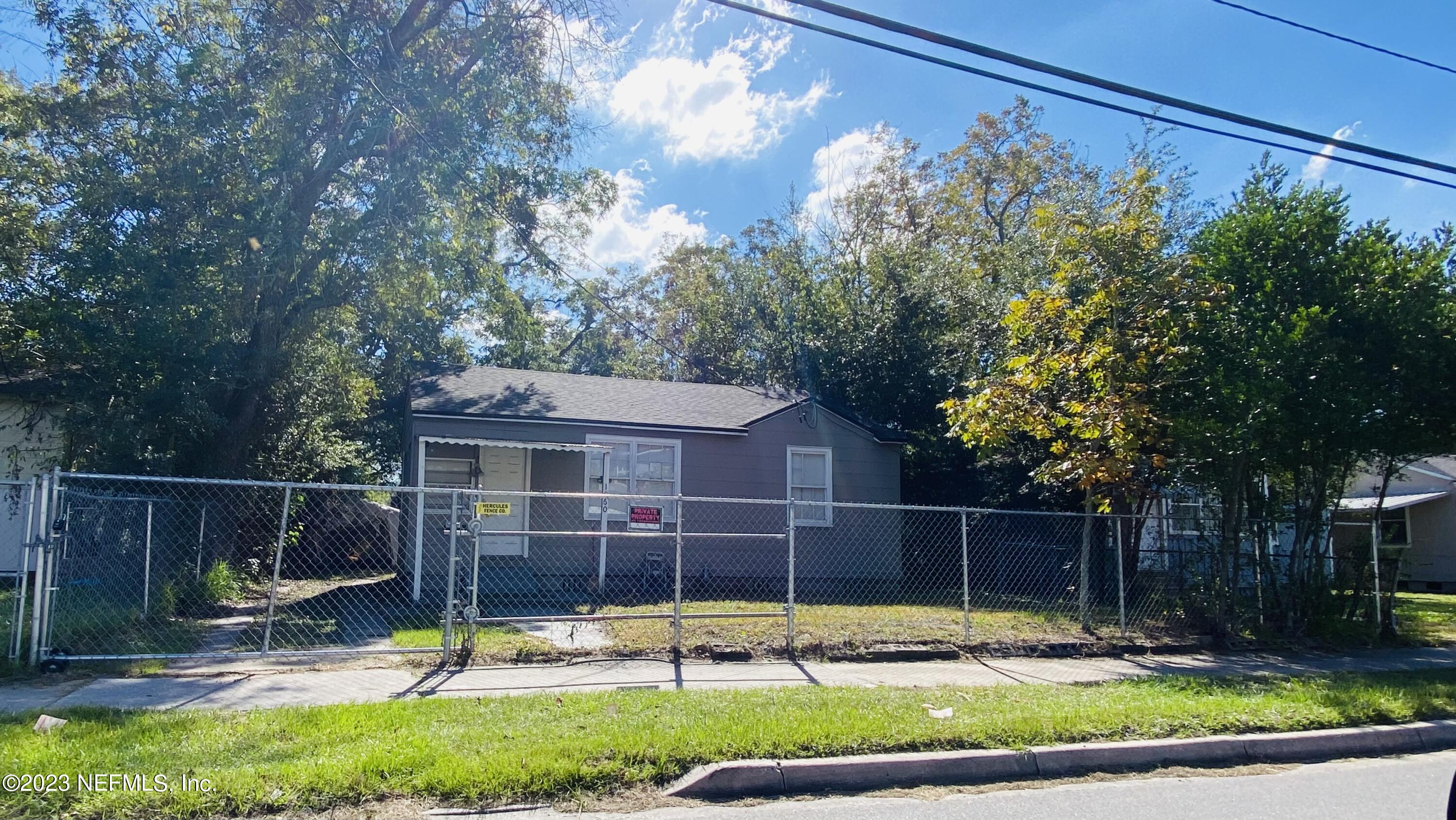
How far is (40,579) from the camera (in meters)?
7.15

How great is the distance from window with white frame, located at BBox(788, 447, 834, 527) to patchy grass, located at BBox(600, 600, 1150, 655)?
3612 millimetres

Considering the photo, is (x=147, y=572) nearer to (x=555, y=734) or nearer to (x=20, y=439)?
(x=555, y=734)

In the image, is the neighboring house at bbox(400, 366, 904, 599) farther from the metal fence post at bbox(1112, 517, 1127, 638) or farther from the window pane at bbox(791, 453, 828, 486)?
the metal fence post at bbox(1112, 517, 1127, 638)

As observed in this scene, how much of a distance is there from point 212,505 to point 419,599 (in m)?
3.04

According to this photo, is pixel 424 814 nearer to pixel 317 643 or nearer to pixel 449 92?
pixel 317 643

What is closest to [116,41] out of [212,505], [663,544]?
[212,505]

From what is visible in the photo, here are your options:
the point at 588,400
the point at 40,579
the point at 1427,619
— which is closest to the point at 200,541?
the point at 40,579

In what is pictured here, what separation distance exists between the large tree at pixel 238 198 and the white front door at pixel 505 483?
10.2 ft

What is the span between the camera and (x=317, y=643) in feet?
29.8

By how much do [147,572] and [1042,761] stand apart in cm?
871

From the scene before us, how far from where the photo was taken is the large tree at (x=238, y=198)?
11148 millimetres

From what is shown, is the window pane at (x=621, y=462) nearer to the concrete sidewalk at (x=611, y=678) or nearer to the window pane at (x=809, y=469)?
the window pane at (x=809, y=469)

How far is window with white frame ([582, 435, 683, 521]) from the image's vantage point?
1491cm

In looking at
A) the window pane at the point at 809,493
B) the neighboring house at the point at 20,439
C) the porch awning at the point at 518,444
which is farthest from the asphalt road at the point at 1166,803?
the neighboring house at the point at 20,439
